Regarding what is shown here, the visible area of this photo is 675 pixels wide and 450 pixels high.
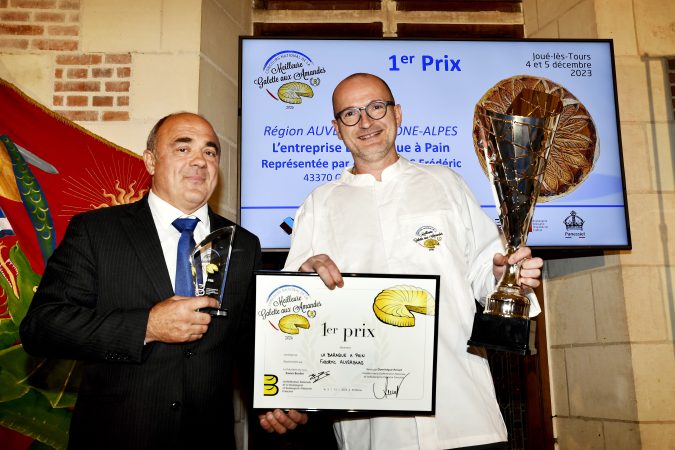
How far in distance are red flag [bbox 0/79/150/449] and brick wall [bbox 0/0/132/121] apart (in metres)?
0.26

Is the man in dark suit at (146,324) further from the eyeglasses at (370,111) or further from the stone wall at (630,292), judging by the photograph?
the stone wall at (630,292)

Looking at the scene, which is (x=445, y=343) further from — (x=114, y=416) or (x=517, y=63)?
(x=517, y=63)

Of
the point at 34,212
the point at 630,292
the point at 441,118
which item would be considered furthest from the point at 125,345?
the point at 630,292

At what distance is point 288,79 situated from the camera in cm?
347

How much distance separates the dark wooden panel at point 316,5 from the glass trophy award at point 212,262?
9.60ft

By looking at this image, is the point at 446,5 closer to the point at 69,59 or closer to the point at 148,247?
the point at 69,59

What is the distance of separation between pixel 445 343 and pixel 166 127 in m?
1.30

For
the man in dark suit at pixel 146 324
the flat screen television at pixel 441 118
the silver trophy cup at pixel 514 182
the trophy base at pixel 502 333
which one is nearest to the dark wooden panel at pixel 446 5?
the flat screen television at pixel 441 118

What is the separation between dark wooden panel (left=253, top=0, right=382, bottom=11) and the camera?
4266 millimetres

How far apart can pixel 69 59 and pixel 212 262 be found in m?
2.41

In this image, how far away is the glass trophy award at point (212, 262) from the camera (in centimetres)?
179

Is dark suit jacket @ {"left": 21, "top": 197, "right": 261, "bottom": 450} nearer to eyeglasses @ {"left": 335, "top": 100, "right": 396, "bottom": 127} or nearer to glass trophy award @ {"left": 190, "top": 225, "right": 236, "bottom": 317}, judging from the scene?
glass trophy award @ {"left": 190, "top": 225, "right": 236, "bottom": 317}

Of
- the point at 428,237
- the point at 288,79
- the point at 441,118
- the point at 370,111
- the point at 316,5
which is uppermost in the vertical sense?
the point at 316,5
